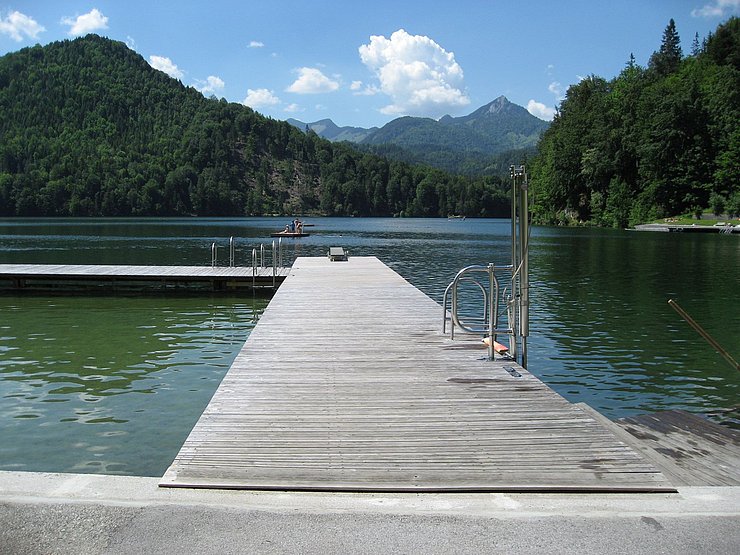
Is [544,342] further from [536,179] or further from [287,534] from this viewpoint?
[536,179]

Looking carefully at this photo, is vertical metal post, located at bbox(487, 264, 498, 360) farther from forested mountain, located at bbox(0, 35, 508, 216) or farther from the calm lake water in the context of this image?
forested mountain, located at bbox(0, 35, 508, 216)

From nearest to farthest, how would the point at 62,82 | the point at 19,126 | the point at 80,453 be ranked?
1. the point at 80,453
2. the point at 19,126
3. the point at 62,82

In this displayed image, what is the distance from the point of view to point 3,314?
54.9 feet

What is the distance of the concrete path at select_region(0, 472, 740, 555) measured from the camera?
3.55m

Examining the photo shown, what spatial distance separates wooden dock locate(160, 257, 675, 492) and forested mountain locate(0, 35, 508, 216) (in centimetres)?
13998

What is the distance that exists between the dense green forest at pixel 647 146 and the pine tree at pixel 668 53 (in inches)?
349

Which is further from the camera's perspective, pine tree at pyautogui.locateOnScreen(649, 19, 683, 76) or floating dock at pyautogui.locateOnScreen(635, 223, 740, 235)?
pine tree at pyautogui.locateOnScreen(649, 19, 683, 76)

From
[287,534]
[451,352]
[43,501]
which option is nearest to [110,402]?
[451,352]

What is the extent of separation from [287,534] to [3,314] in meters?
15.6

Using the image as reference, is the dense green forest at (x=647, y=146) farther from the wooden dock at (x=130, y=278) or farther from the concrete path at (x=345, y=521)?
the concrete path at (x=345, y=521)

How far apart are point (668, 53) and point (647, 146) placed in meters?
51.5

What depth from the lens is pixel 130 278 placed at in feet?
68.0

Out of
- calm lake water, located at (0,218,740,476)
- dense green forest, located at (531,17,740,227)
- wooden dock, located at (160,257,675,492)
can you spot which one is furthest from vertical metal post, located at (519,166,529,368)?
dense green forest, located at (531,17,740,227)

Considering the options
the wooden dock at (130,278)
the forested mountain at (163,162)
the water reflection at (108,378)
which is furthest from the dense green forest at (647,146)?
the forested mountain at (163,162)
